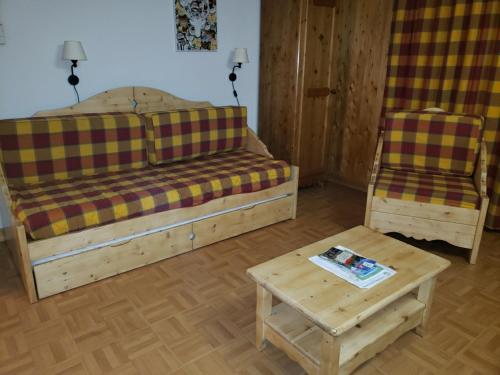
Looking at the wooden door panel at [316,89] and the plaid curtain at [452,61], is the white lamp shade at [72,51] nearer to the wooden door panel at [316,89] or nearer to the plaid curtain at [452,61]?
the wooden door panel at [316,89]

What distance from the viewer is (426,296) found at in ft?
6.28

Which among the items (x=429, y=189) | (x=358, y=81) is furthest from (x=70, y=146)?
(x=358, y=81)

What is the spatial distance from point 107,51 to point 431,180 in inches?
96.6

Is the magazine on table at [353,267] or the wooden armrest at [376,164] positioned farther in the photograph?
the wooden armrest at [376,164]

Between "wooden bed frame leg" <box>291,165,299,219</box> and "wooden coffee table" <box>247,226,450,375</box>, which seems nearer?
"wooden coffee table" <box>247,226,450,375</box>

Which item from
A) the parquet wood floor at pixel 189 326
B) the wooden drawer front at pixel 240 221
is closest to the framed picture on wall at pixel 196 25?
the wooden drawer front at pixel 240 221

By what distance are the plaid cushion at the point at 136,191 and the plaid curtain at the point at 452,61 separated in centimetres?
136

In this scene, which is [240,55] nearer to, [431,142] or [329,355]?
[431,142]

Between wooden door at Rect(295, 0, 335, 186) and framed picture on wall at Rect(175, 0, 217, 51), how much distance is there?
0.75 m

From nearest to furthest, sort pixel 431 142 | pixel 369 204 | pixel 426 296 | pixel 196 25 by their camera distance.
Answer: pixel 426 296, pixel 369 204, pixel 431 142, pixel 196 25

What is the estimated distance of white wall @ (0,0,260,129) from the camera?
2.60 meters

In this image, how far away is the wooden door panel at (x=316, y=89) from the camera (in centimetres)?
344

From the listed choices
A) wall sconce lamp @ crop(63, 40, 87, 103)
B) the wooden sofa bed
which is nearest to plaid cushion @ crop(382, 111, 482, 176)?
the wooden sofa bed

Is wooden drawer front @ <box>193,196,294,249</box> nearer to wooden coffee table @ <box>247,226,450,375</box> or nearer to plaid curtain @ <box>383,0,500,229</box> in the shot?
wooden coffee table @ <box>247,226,450,375</box>
